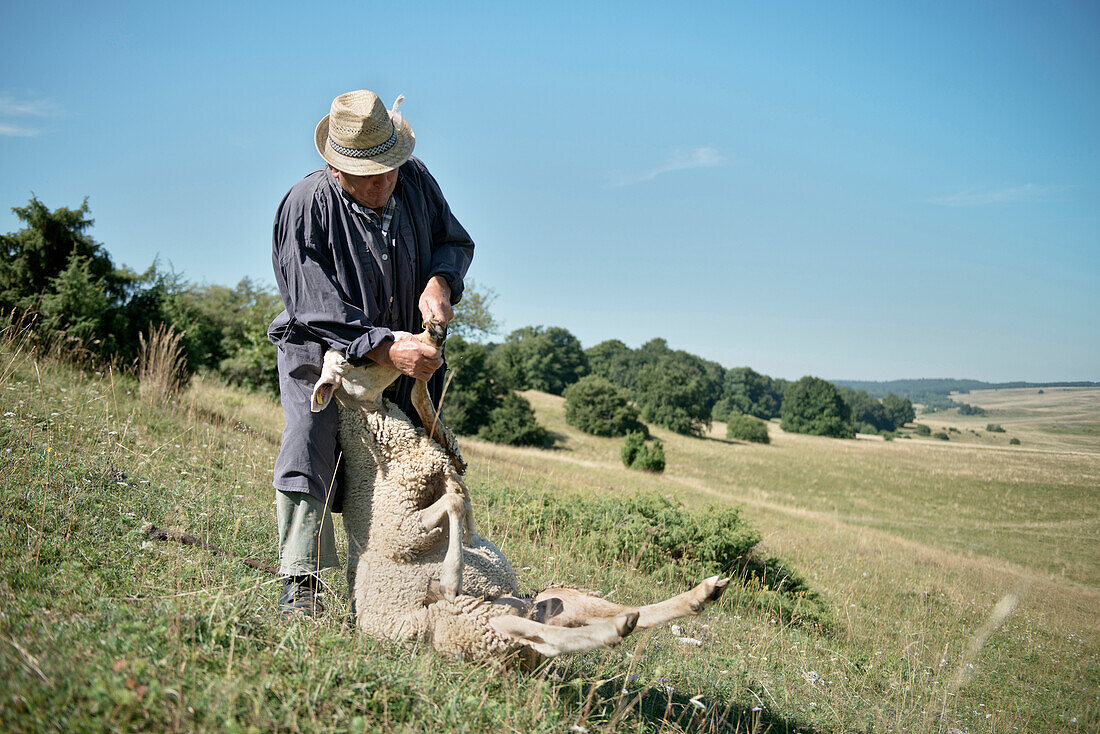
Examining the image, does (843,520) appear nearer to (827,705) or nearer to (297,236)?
(827,705)

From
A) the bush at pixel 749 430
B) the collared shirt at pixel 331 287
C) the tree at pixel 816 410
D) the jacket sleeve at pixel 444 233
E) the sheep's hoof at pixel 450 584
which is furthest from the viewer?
Result: the tree at pixel 816 410

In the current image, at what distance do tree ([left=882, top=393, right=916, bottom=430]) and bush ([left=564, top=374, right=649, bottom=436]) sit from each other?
3559 centimetres

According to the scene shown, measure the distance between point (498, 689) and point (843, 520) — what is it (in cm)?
2358

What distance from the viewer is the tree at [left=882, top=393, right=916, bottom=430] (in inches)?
2751

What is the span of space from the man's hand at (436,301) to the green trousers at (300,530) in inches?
41.2

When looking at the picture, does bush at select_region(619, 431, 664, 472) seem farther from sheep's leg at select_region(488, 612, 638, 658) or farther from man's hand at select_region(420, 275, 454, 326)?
sheep's leg at select_region(488, 612, 638, 658)

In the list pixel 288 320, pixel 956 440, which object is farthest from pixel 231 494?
pixel 956 440

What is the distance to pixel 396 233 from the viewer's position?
3.15 meters

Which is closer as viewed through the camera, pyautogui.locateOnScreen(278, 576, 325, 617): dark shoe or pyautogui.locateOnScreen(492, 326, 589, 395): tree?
pyautogui.locateOnScreen(278, 576, 325, 617): dark shoe

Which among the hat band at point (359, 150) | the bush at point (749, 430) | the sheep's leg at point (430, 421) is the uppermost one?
the hat band at point (359, 150)

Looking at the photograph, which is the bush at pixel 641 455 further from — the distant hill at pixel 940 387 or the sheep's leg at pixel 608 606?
the sheep's leg at pixel 608 606

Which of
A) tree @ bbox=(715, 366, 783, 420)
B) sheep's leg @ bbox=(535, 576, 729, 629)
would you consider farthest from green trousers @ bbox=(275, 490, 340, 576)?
tree @ bbox=(715, 366, 783, 420)

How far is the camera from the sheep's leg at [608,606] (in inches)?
88.7

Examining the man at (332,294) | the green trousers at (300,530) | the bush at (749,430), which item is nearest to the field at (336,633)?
the green trousers at (300,530)
